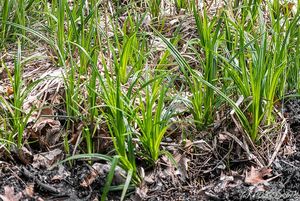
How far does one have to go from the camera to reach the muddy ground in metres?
2.94

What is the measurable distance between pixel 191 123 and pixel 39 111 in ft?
2.68

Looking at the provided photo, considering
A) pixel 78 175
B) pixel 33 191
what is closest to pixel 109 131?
pixel 78 175

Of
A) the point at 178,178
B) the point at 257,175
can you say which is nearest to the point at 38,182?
the point at 178,178

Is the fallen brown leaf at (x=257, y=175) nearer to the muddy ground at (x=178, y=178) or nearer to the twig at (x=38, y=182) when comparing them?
the muddy ground at (x=178, y=178)

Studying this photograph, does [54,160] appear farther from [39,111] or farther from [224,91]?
[224,91]

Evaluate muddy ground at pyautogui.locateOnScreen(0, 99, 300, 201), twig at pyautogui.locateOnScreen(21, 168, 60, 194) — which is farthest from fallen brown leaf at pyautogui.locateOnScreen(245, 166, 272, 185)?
twig at pyautogui.locateOnScreen(21, 168, 60, 194)

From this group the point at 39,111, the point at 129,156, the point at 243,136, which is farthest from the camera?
the point at 39,111

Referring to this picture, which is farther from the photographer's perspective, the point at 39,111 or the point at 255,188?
the point at 39,111

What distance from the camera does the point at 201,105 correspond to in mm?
3199

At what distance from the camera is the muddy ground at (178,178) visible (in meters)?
2.94

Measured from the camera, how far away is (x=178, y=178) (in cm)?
304

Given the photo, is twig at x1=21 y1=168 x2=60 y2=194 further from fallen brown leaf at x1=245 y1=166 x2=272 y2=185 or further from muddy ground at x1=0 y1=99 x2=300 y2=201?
fallen brown leaf at x1=245 y1=166 x2=272 y2=185

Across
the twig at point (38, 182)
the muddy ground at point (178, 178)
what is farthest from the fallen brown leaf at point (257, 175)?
the twig at point (38, 182)

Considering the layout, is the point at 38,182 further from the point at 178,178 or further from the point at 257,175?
the point at 257,175
